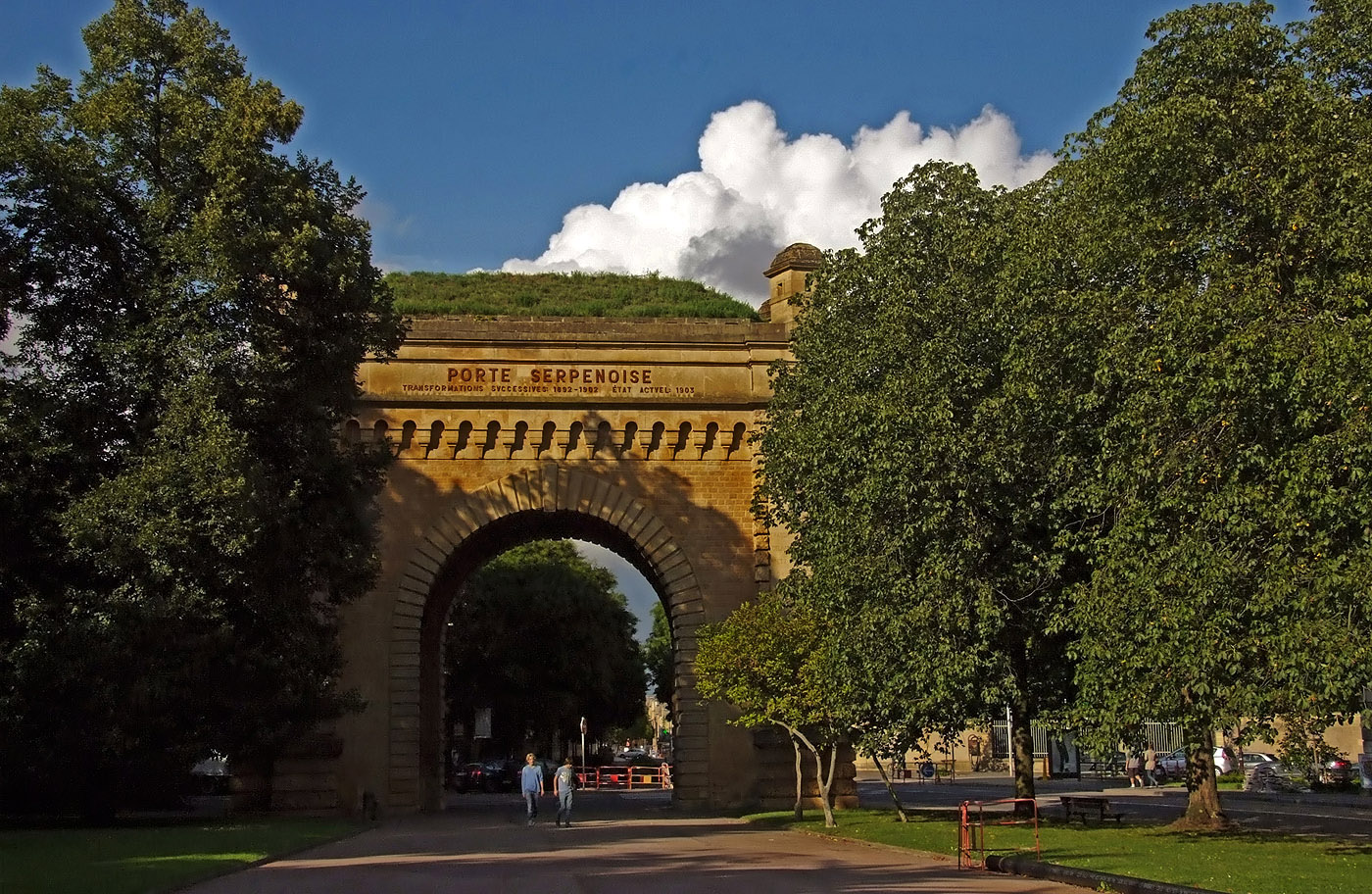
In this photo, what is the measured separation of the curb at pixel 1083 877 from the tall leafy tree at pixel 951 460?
3.05 m

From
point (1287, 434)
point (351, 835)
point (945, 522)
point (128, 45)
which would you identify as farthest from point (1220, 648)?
point (128, 45)

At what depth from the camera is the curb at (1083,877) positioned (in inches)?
539

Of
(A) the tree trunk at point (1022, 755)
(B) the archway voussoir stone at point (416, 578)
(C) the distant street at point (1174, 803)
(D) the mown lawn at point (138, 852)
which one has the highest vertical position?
(B) the archway voussoir stone at point (416, 578)

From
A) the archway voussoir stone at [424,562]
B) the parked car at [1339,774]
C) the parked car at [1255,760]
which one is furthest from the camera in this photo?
the parked car at [1255,760]

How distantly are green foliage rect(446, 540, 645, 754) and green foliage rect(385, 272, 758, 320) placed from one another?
73.8 feet

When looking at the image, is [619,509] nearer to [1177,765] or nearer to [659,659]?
[1177,765]

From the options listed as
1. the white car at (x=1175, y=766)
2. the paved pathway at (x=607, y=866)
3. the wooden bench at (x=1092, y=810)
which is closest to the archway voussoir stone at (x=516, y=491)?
the paved pathway at (x=607, y=866)

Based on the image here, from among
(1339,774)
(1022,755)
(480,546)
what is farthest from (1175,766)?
(480,546)

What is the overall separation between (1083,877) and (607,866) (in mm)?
5763

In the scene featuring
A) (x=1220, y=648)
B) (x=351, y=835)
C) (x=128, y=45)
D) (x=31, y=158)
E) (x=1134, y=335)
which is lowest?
(x=351, y=835)

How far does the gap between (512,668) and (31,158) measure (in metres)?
39.0

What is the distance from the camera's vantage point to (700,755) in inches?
1245

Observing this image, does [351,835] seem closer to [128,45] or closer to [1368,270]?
[128,45]

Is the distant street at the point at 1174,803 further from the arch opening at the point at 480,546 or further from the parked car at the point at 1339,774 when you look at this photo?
the arch opening at the point at 480,546
